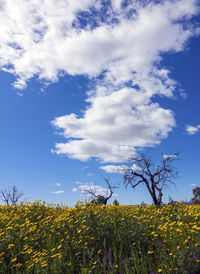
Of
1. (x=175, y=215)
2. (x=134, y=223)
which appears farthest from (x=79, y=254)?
(x=175, y=215)

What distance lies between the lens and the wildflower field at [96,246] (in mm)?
5039

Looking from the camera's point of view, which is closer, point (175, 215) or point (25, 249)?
point (25, 249)

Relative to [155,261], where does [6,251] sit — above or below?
above

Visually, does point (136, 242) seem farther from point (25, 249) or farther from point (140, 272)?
point (25, 249)

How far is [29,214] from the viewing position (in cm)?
851

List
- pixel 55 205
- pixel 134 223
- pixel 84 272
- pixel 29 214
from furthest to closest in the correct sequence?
pixel 55 205
pixel 29 214
pixel 134 223
pixel 84 272

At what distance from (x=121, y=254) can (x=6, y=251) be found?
Result: 9.66ft

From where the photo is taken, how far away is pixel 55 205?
10.5 meters

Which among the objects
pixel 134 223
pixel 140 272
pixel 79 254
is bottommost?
pixel 140 272

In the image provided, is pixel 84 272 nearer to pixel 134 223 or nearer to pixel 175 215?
pixel 134 223

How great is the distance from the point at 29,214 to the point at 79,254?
357 centimetres

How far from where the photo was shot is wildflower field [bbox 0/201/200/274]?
16.5ft

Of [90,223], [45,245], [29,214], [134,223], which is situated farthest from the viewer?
[29,214]

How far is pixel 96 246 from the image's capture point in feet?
20.0
